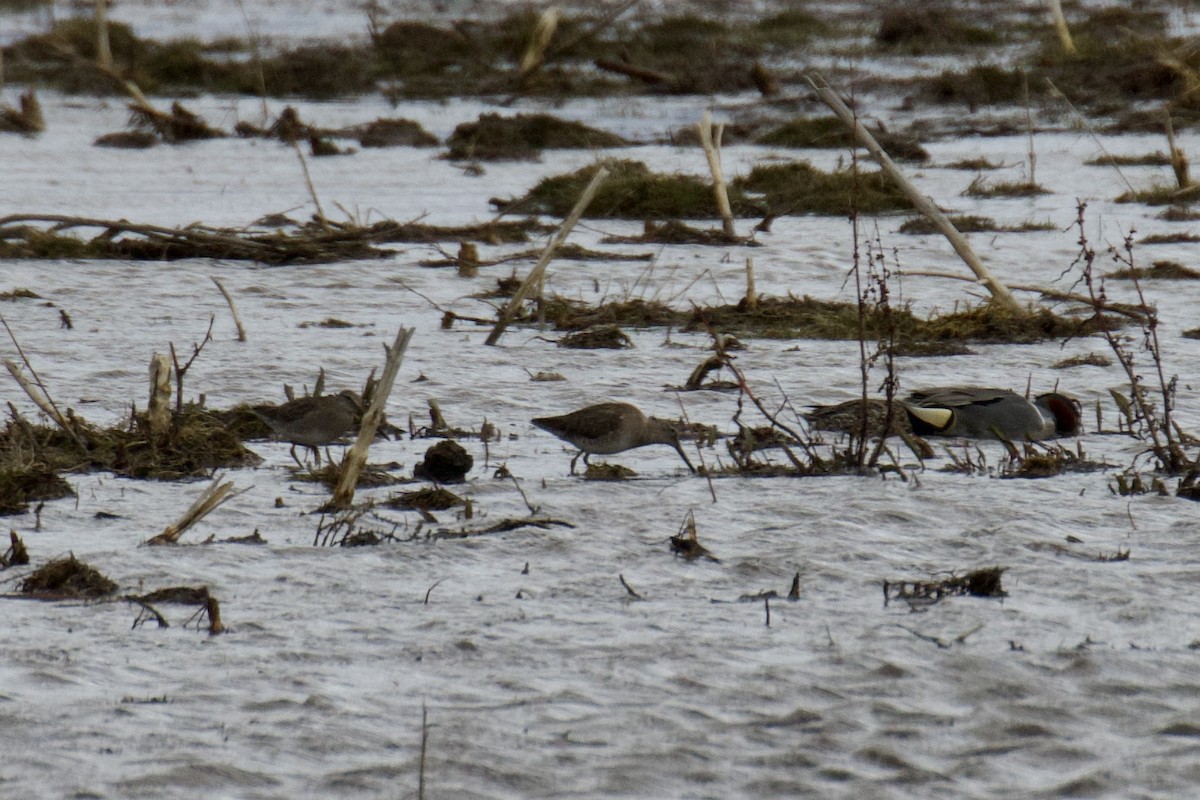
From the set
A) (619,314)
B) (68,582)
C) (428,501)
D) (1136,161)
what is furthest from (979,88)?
(68,582)

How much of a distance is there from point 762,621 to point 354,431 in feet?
8.26

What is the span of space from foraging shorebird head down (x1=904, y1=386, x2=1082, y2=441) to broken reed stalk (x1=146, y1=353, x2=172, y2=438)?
8.30ft

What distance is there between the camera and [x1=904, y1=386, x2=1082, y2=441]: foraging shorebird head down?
5617mm

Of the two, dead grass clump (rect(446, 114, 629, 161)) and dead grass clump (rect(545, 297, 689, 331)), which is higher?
dead grass clump (rect(446, 114, 629, 161))

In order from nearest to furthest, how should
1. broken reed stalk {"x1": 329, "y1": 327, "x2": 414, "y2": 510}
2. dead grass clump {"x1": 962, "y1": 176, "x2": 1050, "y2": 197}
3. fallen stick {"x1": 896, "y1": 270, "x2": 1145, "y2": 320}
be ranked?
broken reed stalk {"x1": 329, "y1": 327, "x2": 414, "y2": 510} → fallen stick {"x1": 896, "y1": 270, "x2": 1145, "y2": 320} → dead grass clump {"x1": 962, "y1": 176, "x2": 1050, "y2": 197}

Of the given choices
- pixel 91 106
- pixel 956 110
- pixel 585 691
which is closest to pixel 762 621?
pixel 585 691

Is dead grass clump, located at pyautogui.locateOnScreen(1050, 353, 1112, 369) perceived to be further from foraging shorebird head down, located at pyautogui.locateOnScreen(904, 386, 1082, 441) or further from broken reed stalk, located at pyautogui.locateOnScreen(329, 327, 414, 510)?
broken reed stalk, located at pyautogui.locateOnScreen(329, 327, 414, 510)

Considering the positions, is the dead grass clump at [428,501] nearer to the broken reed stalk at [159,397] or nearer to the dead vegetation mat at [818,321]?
the broken reed stalk at [159,397]

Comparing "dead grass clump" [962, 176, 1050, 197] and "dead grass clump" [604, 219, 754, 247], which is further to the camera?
"dead grass clump" [962, 176, 1050, 197]

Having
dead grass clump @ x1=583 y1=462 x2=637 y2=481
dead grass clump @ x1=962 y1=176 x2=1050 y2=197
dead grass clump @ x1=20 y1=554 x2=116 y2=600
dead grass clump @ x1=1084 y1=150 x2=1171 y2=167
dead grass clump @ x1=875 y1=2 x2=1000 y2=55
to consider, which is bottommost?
dead grass clump @ x1=583 y1=462 x2=637 y2=481

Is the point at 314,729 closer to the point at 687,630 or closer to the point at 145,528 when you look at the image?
the point at 687,630

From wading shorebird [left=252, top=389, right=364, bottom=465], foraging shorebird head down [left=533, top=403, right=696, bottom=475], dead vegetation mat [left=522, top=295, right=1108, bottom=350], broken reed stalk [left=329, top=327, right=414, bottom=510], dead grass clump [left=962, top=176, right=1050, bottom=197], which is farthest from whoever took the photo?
dead grass clump [left=962, top=176, right=1050, bottom=197]

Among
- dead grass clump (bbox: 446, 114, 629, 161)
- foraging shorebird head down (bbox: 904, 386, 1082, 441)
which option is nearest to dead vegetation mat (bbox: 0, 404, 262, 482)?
foraging shorebird head down (bbox: 904, 386, 1082, 441)

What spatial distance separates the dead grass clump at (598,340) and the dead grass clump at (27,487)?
3.20 metres
